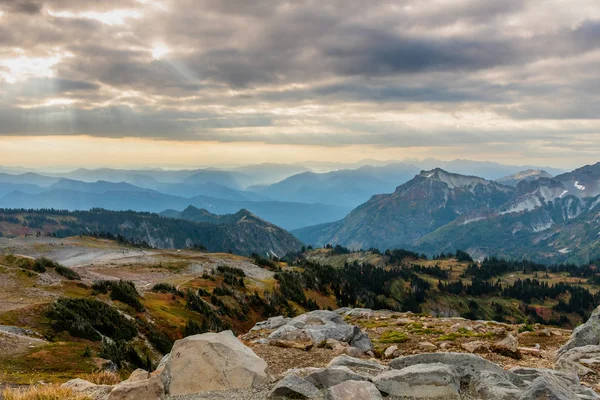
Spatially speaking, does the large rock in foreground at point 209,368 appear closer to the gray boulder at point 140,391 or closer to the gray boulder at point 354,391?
the gray boulder at point 140,391

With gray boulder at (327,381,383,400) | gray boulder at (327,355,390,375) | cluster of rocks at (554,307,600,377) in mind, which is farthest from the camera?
cluster of rocks at (554,307,600,377)

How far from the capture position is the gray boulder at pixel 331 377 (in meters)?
15.0

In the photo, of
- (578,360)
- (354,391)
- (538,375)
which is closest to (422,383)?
(354,391)

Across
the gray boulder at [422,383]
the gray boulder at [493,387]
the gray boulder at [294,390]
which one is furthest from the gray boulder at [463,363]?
the gray boulder at [294,390]

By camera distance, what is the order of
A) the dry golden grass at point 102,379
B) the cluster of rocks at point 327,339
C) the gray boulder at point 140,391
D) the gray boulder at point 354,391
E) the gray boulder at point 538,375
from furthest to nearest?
1. the cluster of rocks at point 327,339
2. the dry golden grass at point 102,379
3. the gray boulder at point 538,375
4. the gray boulder at point 140,391
5. the gray boulder at point 354,391

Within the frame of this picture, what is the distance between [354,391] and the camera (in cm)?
1352

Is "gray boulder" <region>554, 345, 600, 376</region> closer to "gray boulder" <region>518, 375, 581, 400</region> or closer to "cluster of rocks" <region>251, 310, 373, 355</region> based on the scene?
"gray boulder" <region>518, 375, 581, 400</region>

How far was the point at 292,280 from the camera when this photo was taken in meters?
110

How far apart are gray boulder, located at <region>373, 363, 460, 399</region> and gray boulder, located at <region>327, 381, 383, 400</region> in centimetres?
73

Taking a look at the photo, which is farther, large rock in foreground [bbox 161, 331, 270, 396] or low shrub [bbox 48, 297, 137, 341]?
low shrub [bbox 48, 297, 137, 341]

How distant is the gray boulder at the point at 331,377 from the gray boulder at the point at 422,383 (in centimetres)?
94

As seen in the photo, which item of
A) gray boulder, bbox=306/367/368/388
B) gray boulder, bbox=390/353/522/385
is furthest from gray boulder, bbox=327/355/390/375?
gray boulder, bbox=306/367/368/388

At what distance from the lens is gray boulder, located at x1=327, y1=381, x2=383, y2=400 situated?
522 inches

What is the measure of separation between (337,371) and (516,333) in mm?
26354
